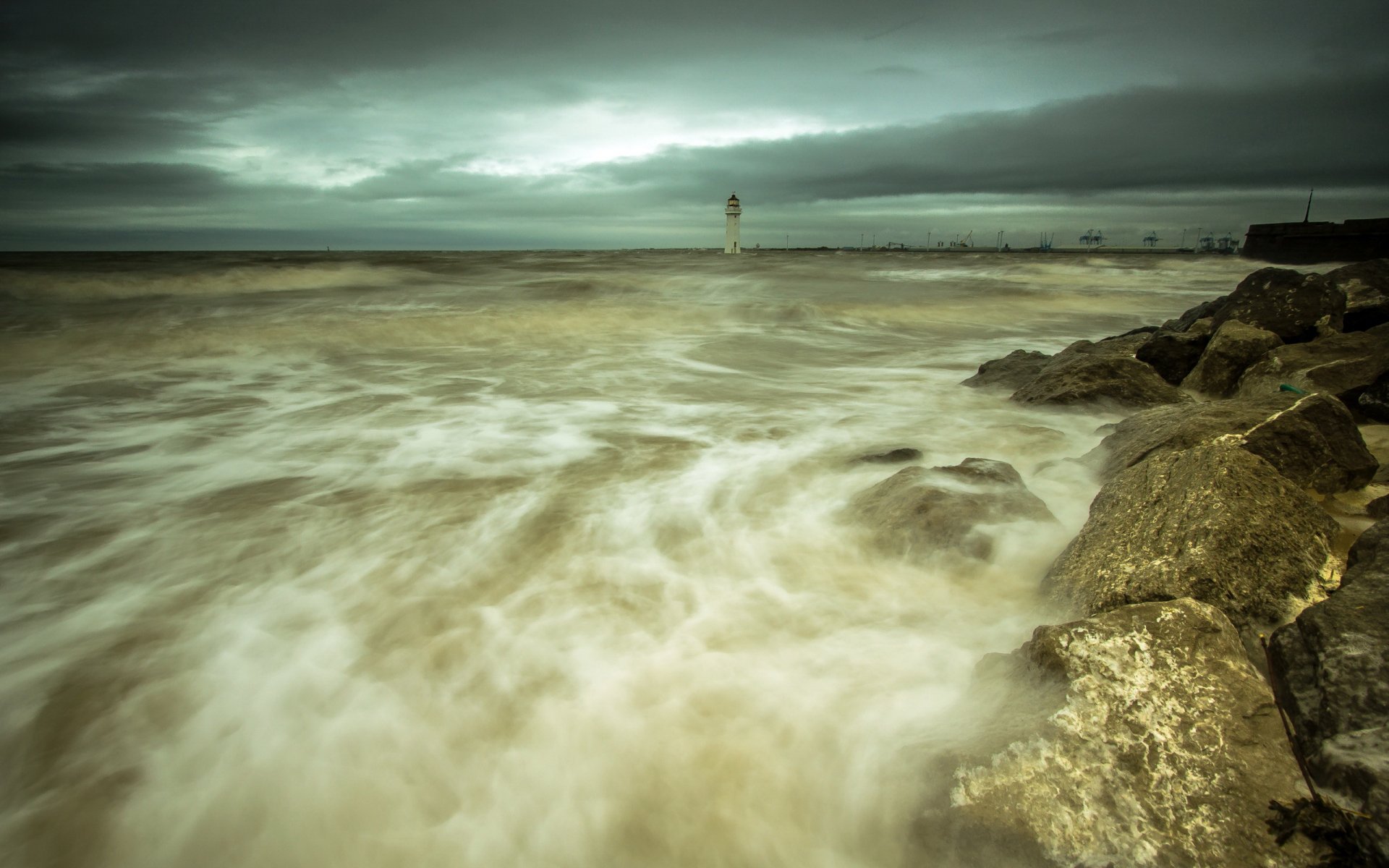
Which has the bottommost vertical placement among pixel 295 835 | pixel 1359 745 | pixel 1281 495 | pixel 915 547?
pixel 295 835

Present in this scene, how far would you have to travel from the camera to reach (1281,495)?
236 cm

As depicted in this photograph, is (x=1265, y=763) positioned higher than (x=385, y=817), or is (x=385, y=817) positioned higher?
(x=1265, y=763)

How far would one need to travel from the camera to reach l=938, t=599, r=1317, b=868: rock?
149 centimetres

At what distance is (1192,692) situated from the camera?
1.70m

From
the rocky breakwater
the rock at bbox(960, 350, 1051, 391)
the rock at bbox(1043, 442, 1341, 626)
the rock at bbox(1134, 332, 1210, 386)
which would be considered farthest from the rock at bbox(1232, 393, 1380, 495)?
the rock at bbox(960, 350, 1051, 391)

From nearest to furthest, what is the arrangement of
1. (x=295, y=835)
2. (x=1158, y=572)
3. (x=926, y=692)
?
(x=295, y=835), (x=1158, y=572), (x=926, y=692)

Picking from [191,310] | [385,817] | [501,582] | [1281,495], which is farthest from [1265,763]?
[191,310]

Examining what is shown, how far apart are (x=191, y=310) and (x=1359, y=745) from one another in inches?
680

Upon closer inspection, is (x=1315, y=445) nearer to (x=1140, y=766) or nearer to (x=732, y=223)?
(x=1140, y=766)

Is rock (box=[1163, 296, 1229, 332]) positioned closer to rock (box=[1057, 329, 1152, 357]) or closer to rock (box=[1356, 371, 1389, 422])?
rock (box=[1057, 329, 1152, 357])

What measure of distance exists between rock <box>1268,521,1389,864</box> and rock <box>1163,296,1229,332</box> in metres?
5.69

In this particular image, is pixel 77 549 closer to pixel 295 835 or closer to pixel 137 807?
pixel 137 807

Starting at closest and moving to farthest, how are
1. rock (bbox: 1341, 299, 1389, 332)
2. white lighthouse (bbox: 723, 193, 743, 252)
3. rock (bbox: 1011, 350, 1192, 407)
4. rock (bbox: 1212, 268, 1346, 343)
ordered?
rock (bbox: 1011, 350, 1192, 407) → rock (bbox: 1212, 268, 1346, 343) → rock (bbox: 1341, 299, 1389, 332) → white lighthouse (bbox: 723, 193, 743, 252)

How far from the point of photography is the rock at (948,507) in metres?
3.13
